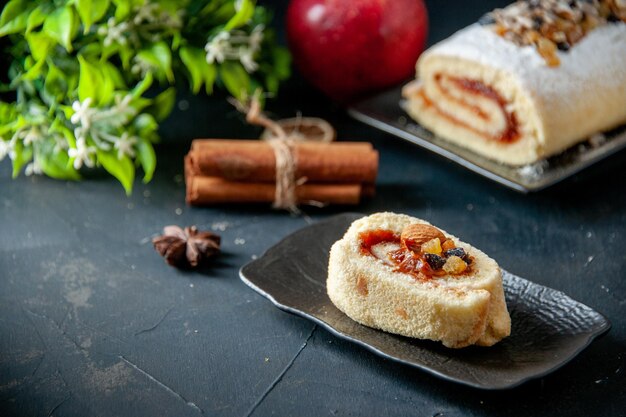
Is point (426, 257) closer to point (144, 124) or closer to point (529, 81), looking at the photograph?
point (529, 81)

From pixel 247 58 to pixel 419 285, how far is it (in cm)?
127

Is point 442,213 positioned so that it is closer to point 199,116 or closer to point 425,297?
point 425,297

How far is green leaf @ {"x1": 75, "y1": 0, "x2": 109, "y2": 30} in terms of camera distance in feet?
8.27

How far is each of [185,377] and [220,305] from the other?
304 mm

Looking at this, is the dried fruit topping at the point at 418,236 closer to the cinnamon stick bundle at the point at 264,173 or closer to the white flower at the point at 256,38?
the cinnamon stick bundle at the point at 264,173

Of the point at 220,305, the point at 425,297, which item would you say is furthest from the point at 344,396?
the point at 220,305

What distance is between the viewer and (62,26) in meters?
2.54

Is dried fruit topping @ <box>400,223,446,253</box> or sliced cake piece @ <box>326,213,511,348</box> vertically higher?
dried fruit topping @ <box>400,223,446,253</box>

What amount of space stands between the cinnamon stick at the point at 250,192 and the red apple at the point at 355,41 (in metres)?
0.62

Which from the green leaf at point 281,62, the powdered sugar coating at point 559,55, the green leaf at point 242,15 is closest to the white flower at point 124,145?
the green leaf at point 242,15

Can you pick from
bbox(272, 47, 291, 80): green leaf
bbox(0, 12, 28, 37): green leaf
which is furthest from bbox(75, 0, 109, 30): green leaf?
bbox(272, 47, 291, 80): green leaf

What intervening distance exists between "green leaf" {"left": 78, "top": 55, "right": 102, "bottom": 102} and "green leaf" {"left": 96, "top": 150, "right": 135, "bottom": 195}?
0.17 m

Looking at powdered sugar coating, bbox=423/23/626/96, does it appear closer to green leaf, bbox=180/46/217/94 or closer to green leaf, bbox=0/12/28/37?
green leaf, bbox=180/46/217/94

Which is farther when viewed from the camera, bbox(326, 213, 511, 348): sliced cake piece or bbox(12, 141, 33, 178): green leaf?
bbox(12, 141, 33, 178): green leaf
